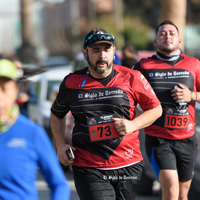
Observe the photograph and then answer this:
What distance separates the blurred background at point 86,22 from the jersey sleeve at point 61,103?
5.37 ft

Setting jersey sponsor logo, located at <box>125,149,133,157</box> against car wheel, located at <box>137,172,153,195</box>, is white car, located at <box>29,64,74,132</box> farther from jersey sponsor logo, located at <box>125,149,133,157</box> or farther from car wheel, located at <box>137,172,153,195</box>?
jersey sponsor logo, located at <box>125,149,133,157</box>

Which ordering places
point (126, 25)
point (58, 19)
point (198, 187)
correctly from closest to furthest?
point (198, 187), point (126, 25), point (58, 19)

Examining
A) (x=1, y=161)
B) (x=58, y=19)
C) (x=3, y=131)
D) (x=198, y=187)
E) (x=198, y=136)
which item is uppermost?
(x=3, y=131)

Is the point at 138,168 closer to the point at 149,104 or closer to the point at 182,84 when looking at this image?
the point at 149,104

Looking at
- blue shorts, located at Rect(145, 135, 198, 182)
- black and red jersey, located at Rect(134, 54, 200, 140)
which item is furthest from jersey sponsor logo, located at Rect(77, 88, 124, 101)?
blue shorts, located at Rect(145, 135, 198, 182)

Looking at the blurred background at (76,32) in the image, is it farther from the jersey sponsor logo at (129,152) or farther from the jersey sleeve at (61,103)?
the jersey sponsor logo at (129,152)

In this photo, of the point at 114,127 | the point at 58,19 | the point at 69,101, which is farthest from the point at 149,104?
the point at 58,19

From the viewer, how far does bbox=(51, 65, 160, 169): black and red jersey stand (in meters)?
3.87

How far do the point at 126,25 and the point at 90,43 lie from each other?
4255cm

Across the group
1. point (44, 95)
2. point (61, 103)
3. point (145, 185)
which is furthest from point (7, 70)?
point (44, 95)

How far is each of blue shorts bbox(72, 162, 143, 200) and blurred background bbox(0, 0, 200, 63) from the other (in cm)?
227

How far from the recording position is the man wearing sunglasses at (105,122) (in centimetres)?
385

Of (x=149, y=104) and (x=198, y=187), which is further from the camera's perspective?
(x=198, y=187)

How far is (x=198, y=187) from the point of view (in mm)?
5293
